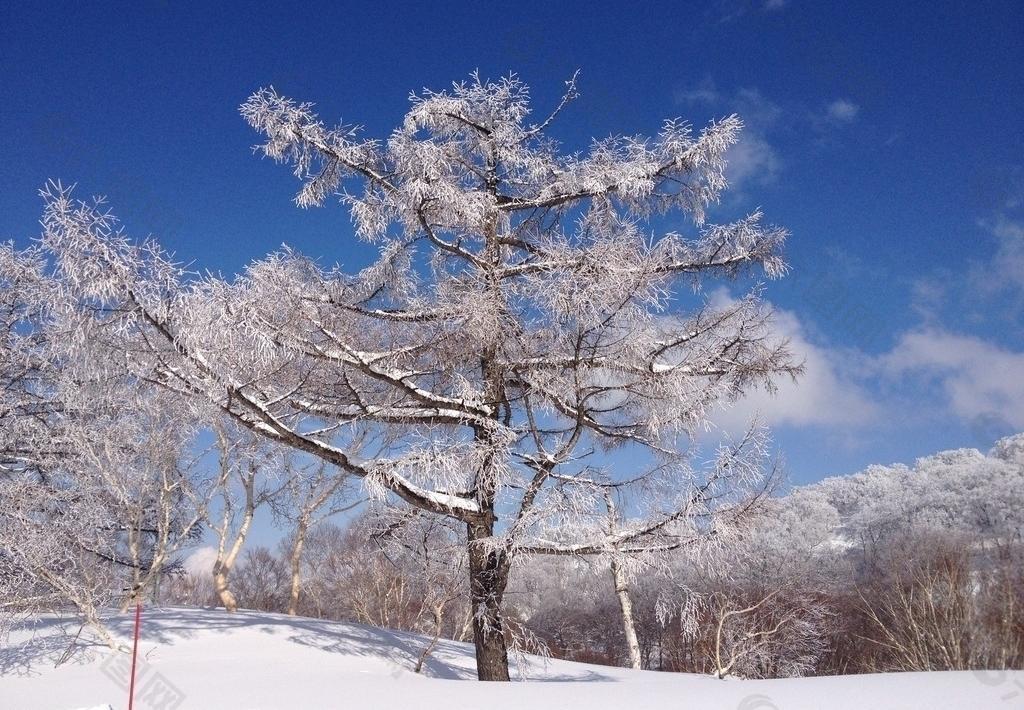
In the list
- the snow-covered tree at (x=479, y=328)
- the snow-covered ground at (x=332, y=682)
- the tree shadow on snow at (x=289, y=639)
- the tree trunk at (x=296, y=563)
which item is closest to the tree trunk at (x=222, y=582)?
the tree trunk at (x=296, y=563)

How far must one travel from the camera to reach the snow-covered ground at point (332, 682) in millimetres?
5254

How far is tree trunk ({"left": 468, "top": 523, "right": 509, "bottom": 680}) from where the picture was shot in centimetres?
725

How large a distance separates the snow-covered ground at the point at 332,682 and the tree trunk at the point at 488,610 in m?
0.43

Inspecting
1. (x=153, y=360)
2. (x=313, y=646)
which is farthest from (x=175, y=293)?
(x=313, y=646)

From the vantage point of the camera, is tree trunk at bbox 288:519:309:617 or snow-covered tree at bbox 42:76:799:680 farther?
tree trunk at bbox 288:519:309:617

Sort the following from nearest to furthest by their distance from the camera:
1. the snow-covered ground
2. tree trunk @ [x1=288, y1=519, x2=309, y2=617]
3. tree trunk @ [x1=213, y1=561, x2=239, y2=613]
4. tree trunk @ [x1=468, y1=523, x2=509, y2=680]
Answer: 1. the snow-covered ground
2. tree trunk @ [x1=468, y1=523, x2=509, y2=680]
3. tree trunk @ [x1=213, y1=561, x2=239, y2=613]
4. tree trunk @ [x1=288, y1=519, x2=309, y2=617]

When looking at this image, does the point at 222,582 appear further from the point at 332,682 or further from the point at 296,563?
the point at 332,682

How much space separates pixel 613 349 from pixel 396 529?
10.8 ft

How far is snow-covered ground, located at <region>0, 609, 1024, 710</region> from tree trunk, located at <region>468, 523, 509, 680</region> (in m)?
0.43

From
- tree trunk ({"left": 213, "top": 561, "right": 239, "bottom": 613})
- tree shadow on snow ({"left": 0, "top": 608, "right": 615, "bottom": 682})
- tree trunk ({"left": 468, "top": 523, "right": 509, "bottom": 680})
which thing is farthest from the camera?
tree trunk ({"left": 213, "top": 561, "right": 239, "bottom": 613})

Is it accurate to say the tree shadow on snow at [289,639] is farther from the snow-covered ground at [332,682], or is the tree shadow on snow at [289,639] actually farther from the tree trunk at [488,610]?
the tree trunk at [488,610]

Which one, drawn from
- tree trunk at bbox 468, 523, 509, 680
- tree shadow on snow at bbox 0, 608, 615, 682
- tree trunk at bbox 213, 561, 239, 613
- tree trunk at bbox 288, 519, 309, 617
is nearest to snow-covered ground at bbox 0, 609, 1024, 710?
tree shadow on snow at bbox 0, 608, 615, 682

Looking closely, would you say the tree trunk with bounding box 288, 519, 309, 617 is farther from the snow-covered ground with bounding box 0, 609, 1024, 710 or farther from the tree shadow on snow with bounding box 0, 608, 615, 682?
the snow-covered ground with bounding box 0, 609, 1024, 710

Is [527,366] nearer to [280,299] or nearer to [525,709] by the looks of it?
[280,299]
